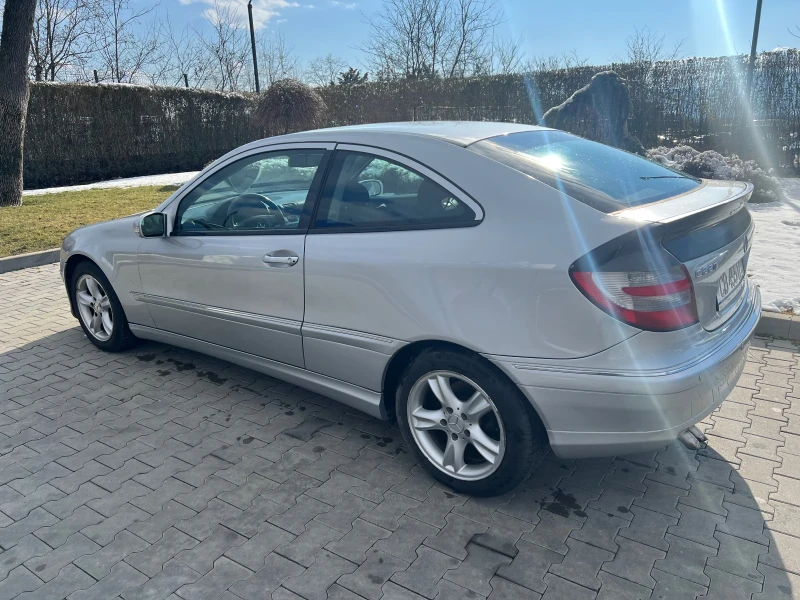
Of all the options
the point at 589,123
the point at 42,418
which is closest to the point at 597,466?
the point at 42,418

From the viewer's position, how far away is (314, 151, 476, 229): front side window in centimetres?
281

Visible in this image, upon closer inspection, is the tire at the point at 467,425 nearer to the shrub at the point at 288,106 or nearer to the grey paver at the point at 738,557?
the grey paver at the point at 738,557

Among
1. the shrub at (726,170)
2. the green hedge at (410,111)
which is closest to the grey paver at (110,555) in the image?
the shrub at (726,170)

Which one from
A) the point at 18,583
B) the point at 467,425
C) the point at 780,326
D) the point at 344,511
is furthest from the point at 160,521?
the point at 780,326

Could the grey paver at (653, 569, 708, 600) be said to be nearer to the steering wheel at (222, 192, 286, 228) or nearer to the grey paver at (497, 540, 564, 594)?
the grey paver at (497, 540, 564, 594)

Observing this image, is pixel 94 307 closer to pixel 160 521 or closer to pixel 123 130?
pixel 160 521

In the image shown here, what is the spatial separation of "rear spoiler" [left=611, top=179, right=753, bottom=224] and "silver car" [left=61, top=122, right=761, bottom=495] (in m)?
0.02

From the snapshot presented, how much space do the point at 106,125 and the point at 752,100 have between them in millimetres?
15842

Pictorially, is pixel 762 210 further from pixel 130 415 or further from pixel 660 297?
pixel 130 415

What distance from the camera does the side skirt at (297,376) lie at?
317 centimetres

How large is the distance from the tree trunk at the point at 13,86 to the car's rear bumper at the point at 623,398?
1143cm

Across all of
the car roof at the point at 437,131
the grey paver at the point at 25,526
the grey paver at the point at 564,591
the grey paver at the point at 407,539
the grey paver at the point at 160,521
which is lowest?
the grey paver at the point at 564,591

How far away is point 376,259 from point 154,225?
73.8 inches

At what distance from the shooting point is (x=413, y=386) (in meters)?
2.92
